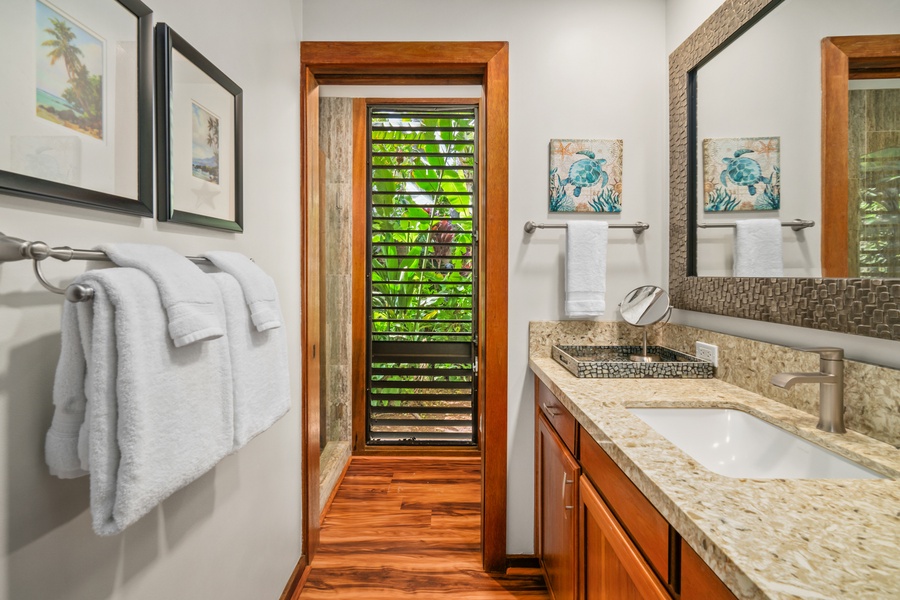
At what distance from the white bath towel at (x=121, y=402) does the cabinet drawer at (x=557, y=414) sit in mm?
1004

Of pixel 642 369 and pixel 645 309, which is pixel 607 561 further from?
pixel 645 309

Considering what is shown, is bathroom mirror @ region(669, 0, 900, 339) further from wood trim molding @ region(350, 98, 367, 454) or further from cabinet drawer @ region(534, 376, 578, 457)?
wood trim molding @ region(350, 98, 367, 454)

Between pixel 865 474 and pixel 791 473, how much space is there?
0.16 metres

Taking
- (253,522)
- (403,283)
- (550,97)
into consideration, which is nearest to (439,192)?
(403,283)

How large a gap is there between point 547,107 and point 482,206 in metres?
0.48

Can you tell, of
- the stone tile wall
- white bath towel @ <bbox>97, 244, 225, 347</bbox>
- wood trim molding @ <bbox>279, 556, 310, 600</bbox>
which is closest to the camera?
white bath towel @ <bbox>97, 244, 225, 347</bbox>

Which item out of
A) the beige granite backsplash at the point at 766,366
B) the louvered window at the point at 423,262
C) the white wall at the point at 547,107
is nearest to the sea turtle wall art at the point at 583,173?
the white wall at the point at 547,107

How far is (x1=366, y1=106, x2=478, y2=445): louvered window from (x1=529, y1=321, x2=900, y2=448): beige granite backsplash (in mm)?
1205

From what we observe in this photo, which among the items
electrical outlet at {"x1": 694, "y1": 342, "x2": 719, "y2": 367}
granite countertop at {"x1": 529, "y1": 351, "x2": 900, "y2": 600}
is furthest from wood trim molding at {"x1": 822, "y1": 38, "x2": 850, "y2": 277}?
electrical outlet at {"x1": 694, "y1": 342, "x2": 719, "y2": 367}

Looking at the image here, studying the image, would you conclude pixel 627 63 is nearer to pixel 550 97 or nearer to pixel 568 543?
pixel 550 97

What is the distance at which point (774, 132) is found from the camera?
49.6 inches

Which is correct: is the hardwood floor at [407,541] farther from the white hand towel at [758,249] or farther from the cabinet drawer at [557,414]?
the white hand towel at [758,249]

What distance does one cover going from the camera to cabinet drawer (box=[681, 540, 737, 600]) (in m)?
0.62

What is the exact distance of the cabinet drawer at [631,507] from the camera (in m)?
0.79
